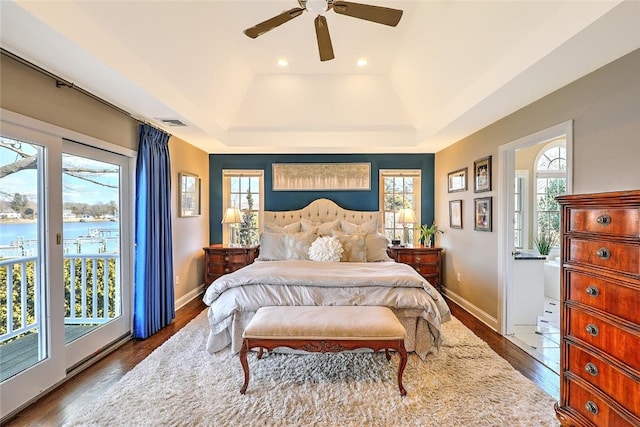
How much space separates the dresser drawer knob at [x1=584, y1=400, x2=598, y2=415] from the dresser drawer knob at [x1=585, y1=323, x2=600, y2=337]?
39 cm

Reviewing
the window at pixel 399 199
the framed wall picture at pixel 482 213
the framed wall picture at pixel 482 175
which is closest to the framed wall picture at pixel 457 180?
the framed wall picture at pixel 482 175

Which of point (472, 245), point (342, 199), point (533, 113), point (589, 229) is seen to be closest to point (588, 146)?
point (533, 113)

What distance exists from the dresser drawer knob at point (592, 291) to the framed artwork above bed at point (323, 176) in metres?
3.97

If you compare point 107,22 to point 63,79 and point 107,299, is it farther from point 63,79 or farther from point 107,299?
point 107,299

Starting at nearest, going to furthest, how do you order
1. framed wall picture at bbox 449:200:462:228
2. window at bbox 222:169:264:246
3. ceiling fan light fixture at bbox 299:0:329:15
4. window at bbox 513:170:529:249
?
ceiling fan light fixture at bbox 299:0:329:15 < framed wall picture at bbox 449:200:462:228 < window at bbox 222:169:264:246 < window at bbox 513:170:529:249

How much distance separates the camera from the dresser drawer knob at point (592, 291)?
Answer: 170cm

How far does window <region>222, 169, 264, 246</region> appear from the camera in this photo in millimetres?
5645

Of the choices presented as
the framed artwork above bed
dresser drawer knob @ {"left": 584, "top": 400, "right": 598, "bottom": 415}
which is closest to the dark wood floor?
dresser drawer knob @ {"left": 584, "top": 400, "right": 598, "bottom": 415}

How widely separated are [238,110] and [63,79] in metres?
2.44

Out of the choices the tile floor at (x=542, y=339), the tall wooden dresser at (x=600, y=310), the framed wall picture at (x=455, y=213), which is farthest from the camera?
the framed wall picture at (x=455, y=213)

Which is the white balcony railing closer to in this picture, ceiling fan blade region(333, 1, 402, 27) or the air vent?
the air vent

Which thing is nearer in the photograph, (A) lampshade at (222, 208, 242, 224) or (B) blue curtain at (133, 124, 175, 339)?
(B) blue curtain at (133, 124, 175, 339)

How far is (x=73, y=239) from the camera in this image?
2824 millimetres

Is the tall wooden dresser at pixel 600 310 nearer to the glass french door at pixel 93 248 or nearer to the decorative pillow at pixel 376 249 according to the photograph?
the decorative pillow at pixel 376 249
